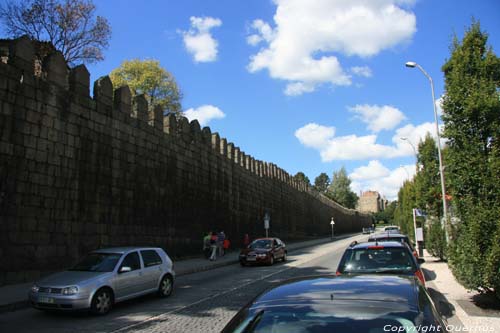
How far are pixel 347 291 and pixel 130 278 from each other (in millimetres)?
8152

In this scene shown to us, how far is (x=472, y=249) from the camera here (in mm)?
8516

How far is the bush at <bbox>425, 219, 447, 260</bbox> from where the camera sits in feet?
62.3

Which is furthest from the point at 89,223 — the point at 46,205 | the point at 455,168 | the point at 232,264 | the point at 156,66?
the point at 156,66

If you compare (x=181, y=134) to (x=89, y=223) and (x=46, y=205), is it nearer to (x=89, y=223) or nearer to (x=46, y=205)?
(x=89, y=223)

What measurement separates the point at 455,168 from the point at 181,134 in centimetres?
1704

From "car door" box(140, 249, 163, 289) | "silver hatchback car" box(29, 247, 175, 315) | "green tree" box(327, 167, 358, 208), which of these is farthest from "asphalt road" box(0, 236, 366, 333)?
"green tree" box(327, 167, 358, 208)

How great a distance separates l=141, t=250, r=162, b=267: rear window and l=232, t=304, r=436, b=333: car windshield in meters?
8.69

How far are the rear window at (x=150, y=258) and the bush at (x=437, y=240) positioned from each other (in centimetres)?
1315

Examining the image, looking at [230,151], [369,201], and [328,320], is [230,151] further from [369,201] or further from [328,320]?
[369,201]

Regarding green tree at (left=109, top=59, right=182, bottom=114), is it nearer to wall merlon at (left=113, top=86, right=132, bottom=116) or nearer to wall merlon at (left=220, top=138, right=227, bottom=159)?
wall merlon at (left=220, top=138, right=227, bottom=159)

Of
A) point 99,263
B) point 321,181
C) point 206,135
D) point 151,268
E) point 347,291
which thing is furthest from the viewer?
point 321,181

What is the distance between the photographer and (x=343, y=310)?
268cm

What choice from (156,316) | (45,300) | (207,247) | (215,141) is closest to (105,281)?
(45,300)

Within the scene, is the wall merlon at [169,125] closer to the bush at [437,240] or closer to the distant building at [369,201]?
the bush at [437,240]
